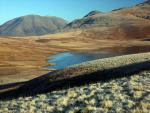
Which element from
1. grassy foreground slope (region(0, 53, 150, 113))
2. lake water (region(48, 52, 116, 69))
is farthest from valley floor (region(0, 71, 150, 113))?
lake water (region(48, 52, 116, 69))

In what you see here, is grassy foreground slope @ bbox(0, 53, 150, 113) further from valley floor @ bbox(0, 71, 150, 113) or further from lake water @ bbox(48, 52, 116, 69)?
lake water @ bbox(48, 52, 116, 69)

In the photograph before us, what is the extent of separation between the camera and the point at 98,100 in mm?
21844

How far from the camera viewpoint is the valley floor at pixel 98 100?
19844 mm

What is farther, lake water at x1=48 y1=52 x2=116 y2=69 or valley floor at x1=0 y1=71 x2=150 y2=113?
lake water at x1=48 y1=52 x2=116 y2=69

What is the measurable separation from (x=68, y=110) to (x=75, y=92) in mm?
5028

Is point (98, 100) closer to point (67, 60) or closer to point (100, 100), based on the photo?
point (100, 100)

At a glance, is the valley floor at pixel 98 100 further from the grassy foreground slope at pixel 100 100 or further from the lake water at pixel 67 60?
the lake water at pixel 67 60

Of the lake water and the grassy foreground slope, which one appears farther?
the lake water

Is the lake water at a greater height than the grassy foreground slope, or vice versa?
the grassy foreground slope

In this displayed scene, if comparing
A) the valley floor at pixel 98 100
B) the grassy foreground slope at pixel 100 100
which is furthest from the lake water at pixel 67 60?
the valley floor at pixel 98 100

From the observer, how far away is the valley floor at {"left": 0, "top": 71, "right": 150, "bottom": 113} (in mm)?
19844

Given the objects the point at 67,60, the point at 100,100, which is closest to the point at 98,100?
the point at 100,100

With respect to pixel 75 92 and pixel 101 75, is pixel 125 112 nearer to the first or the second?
pixel 75 92

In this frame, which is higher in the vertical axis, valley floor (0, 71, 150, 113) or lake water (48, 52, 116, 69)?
valley floor (0, 71, 150, 113)
